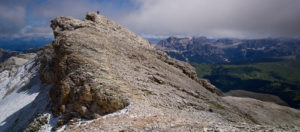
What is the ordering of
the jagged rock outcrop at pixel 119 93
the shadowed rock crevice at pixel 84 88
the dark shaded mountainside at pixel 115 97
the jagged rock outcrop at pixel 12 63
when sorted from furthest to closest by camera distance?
the jagged rock outcrop at pixel 12 63, the shadowed rock crevice at pixel 84 88, the jagged rock outcrop at pixel 119 93, the dark shaded mountainside at pixel 115 97

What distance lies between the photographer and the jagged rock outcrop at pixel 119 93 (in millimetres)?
17750

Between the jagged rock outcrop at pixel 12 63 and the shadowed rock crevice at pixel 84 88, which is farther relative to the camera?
the jagged rock outcrop at pixel 12 63

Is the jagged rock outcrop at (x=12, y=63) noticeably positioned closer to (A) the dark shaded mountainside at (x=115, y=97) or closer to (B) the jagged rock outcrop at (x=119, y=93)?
(A) the dark shaded mountainside at (x=115, y=97)

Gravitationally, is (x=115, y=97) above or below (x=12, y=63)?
below

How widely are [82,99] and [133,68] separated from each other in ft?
37.7

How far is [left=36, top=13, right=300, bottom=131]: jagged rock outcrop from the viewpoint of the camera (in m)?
17.8

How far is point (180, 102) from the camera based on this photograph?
26.6 meters

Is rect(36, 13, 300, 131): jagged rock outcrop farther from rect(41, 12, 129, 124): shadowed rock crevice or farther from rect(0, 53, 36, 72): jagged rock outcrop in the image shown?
rect(0, 53, 36, 72): jagged rock outcrop

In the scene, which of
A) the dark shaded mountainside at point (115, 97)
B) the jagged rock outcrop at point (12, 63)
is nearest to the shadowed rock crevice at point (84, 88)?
the dark shaded mountainside at point (115, 97)

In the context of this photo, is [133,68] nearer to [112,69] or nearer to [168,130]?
[112,69]

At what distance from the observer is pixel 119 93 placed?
21.8 meters

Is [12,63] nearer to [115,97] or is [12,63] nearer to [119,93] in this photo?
[119,93]

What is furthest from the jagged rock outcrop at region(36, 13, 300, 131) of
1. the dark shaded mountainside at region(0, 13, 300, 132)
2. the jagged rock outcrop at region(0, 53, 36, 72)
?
the jagged rock outcrop at region(0, 53, 36, 72)

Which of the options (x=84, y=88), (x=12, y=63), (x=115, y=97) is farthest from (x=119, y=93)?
(x=12, y=63)
